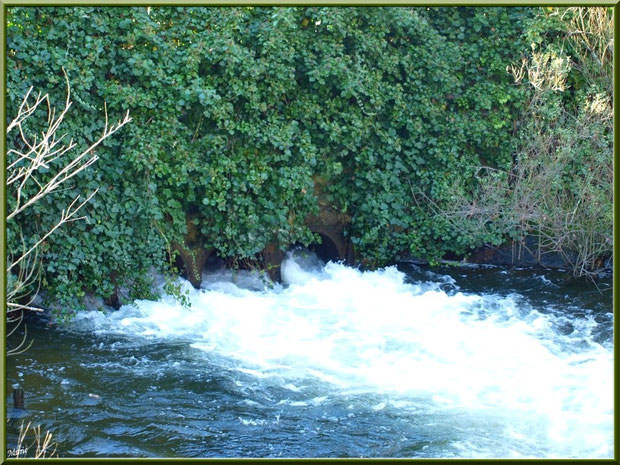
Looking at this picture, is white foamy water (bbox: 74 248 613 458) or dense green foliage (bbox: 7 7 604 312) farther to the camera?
dense green foliage (bbox: 7 7 604 312)

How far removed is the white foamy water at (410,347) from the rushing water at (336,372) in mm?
24

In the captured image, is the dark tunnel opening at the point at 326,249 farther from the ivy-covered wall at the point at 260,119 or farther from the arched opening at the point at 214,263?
the arched opening at the point at 214,263

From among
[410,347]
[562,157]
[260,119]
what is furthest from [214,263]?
[562,157]

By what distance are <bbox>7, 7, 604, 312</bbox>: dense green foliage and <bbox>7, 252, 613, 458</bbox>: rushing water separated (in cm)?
82

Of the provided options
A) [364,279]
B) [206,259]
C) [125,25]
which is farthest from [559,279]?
[125,25]

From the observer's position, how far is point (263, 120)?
34.7ft

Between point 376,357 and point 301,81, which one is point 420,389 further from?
point 301,81

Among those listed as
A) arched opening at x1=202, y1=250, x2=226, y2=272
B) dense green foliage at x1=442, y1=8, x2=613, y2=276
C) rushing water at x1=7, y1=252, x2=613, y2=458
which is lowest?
rushing water at x1=7, y1=252, x2=613, y2=458

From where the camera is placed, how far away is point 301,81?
1116 cm

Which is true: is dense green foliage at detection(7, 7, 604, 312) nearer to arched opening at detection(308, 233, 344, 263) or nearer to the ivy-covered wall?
the ivy-covered wall

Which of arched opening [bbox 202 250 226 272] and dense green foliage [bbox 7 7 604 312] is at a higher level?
dense green foliage [bbox 7 7 604 312]

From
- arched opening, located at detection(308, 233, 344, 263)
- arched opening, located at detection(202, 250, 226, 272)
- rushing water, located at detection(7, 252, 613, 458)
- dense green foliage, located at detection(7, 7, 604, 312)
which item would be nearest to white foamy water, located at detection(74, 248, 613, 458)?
rushing water, located at detection(7, 252, 613, 458)

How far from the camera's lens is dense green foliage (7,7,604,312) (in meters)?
8.97

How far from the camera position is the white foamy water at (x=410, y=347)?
22.4ft
